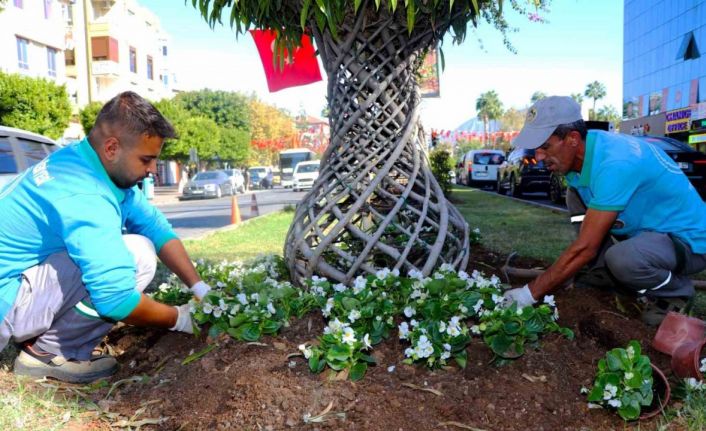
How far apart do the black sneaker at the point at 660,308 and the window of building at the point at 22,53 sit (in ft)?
108

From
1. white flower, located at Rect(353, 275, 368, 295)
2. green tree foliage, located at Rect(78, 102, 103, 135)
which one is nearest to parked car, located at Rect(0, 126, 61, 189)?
white flower, located at Rect(353, 275, 368, 295)

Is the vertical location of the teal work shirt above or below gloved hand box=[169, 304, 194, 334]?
above

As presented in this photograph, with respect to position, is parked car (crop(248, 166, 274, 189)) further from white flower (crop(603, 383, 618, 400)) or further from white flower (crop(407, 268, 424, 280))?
white flower (crop(603, 383, 618, 400))

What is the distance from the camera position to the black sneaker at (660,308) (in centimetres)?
293

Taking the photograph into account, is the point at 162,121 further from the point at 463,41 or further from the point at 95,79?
the point at 95,79

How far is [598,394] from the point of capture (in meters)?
2.02

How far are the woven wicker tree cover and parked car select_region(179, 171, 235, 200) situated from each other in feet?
86.8

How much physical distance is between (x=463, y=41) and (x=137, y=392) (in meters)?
2.60

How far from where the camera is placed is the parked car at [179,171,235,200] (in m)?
28.7

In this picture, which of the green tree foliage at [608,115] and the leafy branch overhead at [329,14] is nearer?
the leafy branch overhead at [329,14]

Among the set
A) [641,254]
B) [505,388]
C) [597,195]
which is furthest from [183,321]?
[641,254]

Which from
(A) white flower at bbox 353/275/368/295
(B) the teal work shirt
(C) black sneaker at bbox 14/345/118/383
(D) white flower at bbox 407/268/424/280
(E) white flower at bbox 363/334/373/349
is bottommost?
(C) black sneaker at bbox 14/345/118/383

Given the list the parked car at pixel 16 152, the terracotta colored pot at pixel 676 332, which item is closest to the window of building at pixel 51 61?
the parked car at pixel 16 152

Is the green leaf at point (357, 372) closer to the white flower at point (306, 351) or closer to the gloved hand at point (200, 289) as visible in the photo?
the white flower at point (306, 351)
